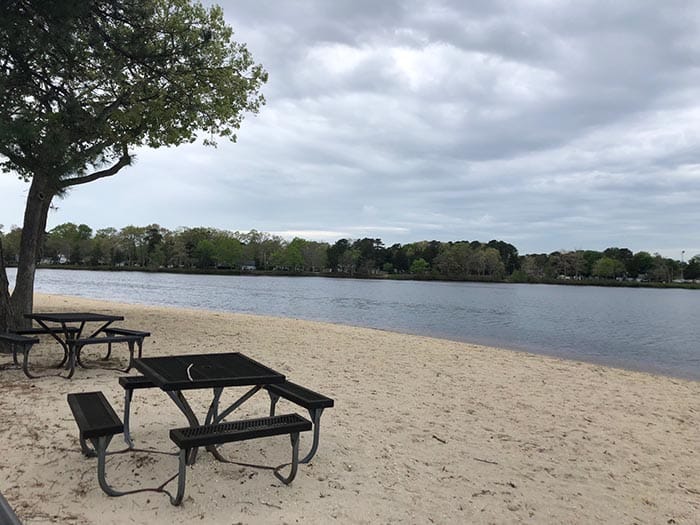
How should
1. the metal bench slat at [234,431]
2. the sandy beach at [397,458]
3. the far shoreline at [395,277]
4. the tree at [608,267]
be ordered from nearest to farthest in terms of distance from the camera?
1. the metal bench slat at [234,431]
2. the sandy beach at [397,458]
3. the far shoreline at [395,277]
4. the tree at [608,267]

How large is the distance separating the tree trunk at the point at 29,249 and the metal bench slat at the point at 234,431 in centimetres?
690

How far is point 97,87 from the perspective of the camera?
8523 mm

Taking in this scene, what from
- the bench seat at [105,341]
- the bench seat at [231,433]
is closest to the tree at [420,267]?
the bench seat at [105,341]

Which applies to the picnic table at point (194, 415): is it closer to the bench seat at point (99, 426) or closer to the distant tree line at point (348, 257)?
the bench seat at point (99, 426)

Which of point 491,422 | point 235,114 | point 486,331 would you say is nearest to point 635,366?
point 486,331

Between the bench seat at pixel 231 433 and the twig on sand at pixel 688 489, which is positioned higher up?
the bench seat at pixel 231 433

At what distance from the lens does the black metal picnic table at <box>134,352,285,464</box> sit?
2.86 m

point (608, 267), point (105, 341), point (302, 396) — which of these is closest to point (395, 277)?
point (608, 267)

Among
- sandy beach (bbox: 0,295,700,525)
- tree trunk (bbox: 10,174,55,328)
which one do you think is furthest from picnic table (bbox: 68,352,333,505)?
tree trunk (bbox: 10,174,55,328)

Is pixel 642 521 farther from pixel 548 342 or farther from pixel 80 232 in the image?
pixel 80 232

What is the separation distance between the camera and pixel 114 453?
3.21 metres

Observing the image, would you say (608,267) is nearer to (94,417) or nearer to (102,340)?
(102,340)

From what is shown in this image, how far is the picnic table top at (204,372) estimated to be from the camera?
Answer: 285cm

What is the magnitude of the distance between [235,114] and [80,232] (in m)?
129
